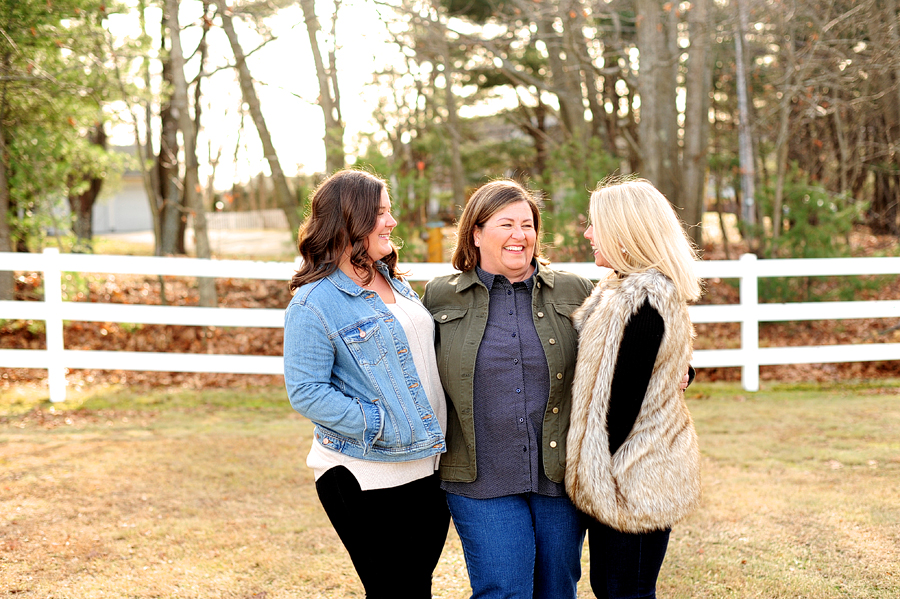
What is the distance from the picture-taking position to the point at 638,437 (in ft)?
8.10

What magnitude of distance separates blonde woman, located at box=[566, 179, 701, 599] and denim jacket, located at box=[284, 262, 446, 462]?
55 centimetres

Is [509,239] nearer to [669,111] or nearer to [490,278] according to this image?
[490,278]

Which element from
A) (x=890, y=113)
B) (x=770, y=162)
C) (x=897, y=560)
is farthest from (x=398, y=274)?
(x=770, y=162)

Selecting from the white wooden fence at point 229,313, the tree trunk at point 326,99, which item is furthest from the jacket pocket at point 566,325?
the tree trunk at point 326,99

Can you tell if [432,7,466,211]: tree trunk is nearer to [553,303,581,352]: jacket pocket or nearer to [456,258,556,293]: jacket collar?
[456,258,556,293]: jacket collar

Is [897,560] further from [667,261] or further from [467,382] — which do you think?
[467,382]

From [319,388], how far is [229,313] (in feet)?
15.5

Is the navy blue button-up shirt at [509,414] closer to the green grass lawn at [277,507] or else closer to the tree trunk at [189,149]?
the green grass lawn at [277,507]

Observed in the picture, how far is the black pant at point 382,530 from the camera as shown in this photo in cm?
250

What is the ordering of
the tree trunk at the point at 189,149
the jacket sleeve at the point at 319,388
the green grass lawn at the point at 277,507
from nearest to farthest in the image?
the jacket sleeve at the point at 319,388
the green grass lawn at the point at 277,507
the tree trunk at the point at 189,149

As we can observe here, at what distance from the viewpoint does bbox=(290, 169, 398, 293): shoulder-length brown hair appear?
2559 mm

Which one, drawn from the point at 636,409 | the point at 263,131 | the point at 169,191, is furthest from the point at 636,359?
the point at 169,191

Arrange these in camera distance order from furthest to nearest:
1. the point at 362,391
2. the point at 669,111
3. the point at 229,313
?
the point at 669,111
the point at 229,313
the point at 362,391

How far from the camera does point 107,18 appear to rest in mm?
10211
